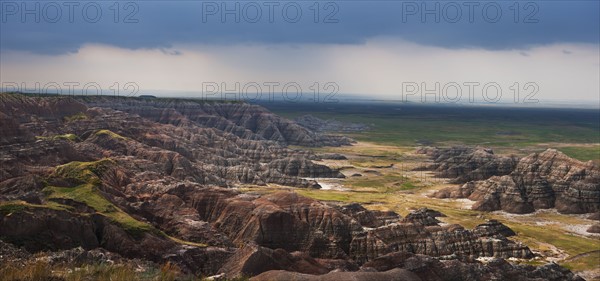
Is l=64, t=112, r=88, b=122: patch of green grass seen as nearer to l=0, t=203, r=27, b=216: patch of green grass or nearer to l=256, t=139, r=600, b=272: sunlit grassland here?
l=256, t=139, r=600, b=272: sunlit grassland

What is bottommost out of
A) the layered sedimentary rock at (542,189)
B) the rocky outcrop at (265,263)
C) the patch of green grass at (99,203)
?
the layered sedimentary rock at (542,189)

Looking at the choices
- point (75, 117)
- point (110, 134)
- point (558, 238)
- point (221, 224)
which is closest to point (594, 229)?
point (558, 238)

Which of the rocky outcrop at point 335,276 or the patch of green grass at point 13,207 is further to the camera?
the patch of green grass at point 13,207

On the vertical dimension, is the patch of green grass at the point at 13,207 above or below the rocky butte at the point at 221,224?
above

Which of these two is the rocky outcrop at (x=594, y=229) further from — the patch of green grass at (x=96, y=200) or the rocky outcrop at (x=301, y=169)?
the patch of green grass at (x=96, y=200)

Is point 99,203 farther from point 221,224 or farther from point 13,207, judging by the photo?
point 221,224

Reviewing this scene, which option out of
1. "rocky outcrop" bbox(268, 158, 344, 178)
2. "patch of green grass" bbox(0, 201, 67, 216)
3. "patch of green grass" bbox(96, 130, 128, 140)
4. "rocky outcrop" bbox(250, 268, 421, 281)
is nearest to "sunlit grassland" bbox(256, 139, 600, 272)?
"rocky outcrop" bbox(268, 158, 344, 178)

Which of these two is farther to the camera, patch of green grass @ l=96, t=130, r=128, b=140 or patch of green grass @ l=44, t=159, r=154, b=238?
patch of green grass @ l=96, t=130, r=128, b=140

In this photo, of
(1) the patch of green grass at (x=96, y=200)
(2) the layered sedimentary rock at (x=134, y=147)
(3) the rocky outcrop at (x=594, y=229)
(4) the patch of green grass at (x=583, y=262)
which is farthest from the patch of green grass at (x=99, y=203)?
(3) the rocky outcrop at (x=594, y=229)

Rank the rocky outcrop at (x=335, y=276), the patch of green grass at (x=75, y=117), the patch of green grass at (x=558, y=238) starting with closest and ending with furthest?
the rocky outcrop at (x=335, y=276)
the patch of green grass at (x=558, y=238)
the patch of green grass at (x=75, y=117)

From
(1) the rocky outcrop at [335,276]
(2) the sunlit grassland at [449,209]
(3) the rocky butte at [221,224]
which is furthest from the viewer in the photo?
(2) the sunlit grassland at [449,209]
